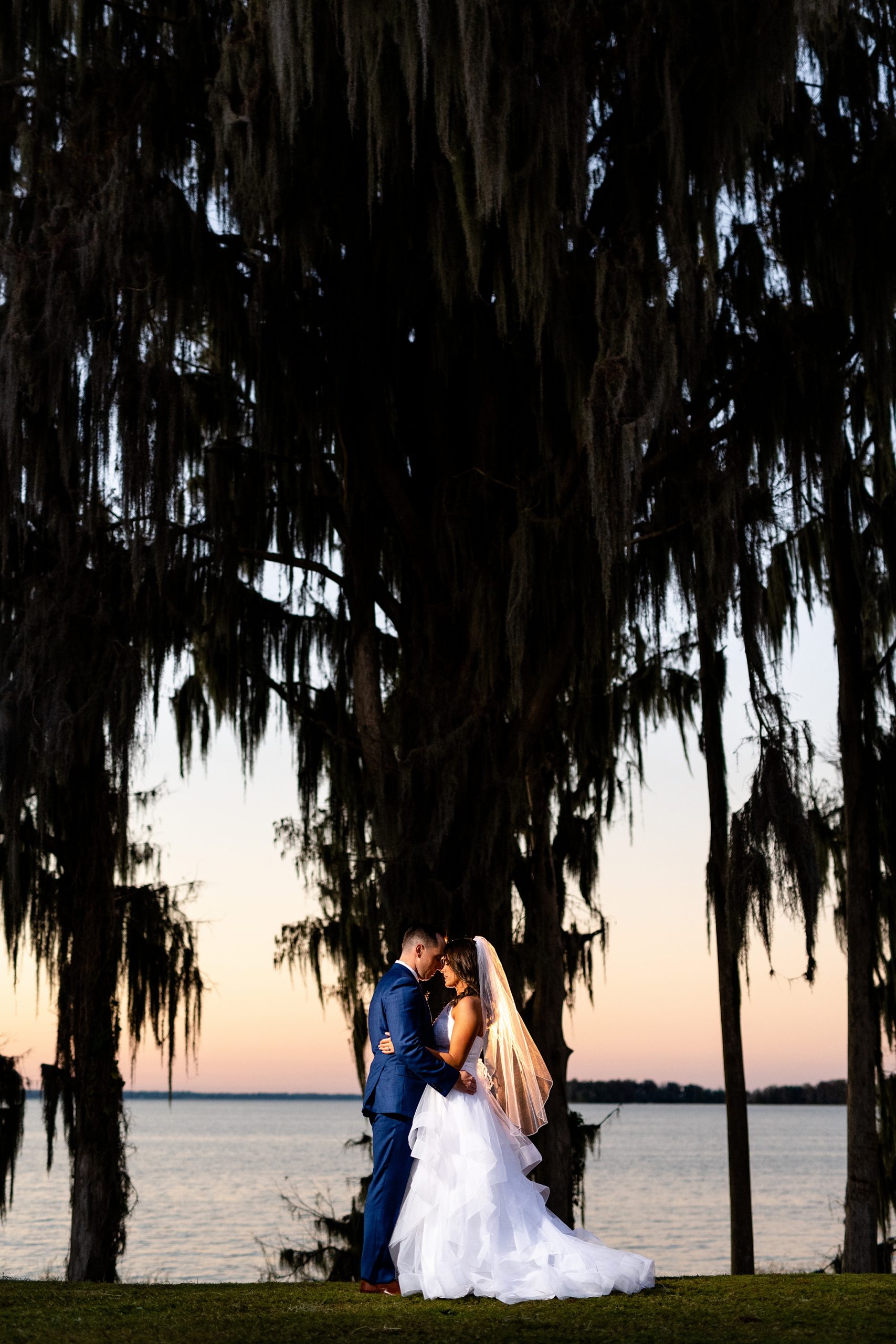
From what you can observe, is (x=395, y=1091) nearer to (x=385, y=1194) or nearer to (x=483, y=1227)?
(x=385, y=1194)

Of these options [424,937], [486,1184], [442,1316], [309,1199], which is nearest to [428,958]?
[424,937]

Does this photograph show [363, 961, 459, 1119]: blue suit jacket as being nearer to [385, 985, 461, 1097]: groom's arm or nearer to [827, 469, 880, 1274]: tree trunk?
[385, 985, 461, 1097]: groom's arm

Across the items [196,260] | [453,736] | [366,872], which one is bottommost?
[366,872]

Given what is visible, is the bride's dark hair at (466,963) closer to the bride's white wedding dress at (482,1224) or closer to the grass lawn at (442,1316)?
the bride's white wedding dress at (482,1224)

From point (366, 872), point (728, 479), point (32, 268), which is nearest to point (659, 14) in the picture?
point (728, 479)

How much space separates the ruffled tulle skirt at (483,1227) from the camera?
190 inches

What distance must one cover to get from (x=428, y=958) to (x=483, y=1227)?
96 cm

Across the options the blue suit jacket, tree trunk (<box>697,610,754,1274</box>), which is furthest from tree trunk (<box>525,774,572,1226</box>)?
the blue suit jacket

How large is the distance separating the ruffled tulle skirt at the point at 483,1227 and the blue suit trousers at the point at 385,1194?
0.11 feet

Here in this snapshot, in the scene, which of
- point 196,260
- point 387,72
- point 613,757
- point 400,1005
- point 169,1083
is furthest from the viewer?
point 613,757

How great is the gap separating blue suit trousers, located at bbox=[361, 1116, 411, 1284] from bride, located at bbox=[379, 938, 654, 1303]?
35 millimetres

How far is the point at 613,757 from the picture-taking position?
9852mm

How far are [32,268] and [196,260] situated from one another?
0.82 m

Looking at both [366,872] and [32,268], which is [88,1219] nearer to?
[366,872]
